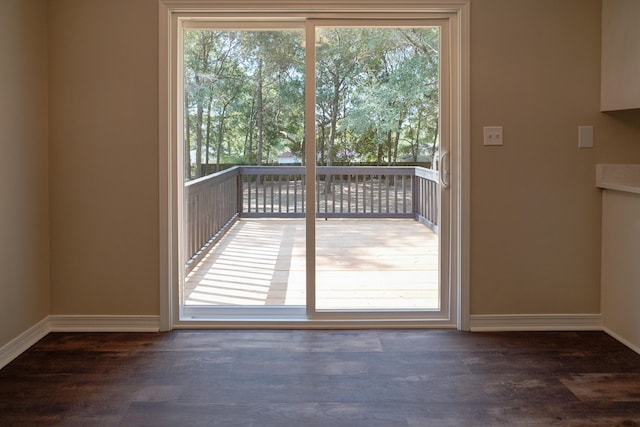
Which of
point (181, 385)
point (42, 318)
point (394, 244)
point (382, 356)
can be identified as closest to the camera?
point (181, 385)

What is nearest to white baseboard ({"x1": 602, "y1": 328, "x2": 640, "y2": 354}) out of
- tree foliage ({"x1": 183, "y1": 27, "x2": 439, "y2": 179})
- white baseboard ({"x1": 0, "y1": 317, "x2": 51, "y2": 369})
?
tree foliage ({"x1": 183, "y1": 27, "x2": 439, "y2": 179})

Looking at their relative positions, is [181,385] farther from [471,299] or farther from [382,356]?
[471,299]

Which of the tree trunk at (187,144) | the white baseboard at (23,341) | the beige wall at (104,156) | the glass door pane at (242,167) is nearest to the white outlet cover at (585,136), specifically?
the glass door pane at (242,167)

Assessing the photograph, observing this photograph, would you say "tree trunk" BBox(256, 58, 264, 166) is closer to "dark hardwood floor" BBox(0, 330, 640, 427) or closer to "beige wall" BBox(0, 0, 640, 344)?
"beige wall" BBox(0, 0, 640, 344)

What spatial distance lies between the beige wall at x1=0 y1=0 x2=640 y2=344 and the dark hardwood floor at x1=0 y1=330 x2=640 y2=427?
34 centimetres

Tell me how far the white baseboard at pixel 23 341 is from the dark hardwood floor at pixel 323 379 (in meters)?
0.05

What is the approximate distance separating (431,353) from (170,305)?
1.57 meters

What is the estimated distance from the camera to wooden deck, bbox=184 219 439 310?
374 cm

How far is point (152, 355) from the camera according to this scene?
3.17m

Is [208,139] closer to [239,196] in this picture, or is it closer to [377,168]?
[239,196]

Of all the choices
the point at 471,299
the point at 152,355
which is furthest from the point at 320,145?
the point at 152,355

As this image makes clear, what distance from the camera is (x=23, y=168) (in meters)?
3.25

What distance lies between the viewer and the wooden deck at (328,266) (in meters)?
3.74

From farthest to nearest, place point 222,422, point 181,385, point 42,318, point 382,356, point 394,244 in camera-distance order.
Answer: point 394,244 < point 42,318 < point 382,356 < point 181,385 < point 222,422
